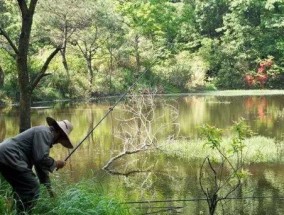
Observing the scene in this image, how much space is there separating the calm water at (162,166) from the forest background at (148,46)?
6.98 m

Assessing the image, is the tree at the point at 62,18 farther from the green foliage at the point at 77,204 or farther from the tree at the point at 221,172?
the green foliage at the point at 77,204

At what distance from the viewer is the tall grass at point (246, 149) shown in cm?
1248

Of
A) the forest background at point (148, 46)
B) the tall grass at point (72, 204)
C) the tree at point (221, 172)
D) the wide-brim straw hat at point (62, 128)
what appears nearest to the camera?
the wide-brim straw hat at point (62, 128)

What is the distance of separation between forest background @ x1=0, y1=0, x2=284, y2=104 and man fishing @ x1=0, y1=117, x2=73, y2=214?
2361 cm

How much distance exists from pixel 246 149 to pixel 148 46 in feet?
79.9

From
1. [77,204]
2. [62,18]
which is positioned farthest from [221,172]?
[62,18]

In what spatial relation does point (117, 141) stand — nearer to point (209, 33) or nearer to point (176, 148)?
point (176, 148)

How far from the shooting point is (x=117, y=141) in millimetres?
16031

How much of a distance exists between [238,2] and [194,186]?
32561 millimetres

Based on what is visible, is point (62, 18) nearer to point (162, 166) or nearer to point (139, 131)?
point (139, 131)

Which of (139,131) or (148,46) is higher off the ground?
(148,46)

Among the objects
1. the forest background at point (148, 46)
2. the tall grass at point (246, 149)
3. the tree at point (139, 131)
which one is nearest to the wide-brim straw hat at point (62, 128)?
the tree at point (139, 131)

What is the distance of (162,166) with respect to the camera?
12227 mm

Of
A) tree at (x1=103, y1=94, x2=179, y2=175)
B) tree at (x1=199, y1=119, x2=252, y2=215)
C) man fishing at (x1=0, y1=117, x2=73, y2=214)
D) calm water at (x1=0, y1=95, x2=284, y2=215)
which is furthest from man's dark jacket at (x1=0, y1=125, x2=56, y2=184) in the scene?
tree at (x1=103, y1=94, x2=179, y2=175)
